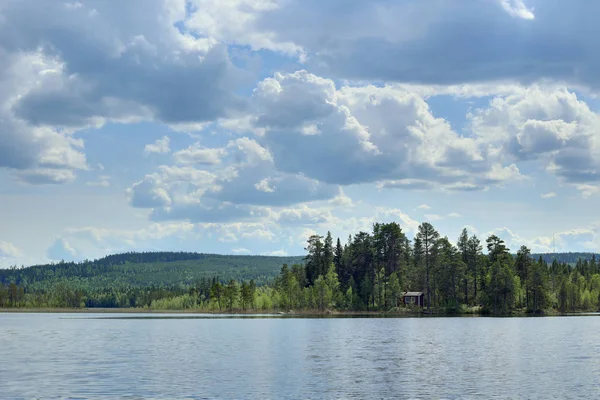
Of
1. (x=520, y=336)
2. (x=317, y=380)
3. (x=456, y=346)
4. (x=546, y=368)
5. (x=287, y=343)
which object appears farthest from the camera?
(x=520, y=336)

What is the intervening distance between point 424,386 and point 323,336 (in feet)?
189

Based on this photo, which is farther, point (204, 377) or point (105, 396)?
point (204, 377)

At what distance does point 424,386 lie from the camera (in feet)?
164

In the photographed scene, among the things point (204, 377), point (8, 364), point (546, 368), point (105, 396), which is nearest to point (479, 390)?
point (546, 368)

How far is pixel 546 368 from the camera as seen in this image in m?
61.2

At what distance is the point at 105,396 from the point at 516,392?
26.9 metres

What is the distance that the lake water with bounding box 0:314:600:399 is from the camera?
1876 inches

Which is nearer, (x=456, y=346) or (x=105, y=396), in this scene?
(x=105, y=396)

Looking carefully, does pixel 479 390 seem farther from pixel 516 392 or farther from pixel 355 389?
pixel 355 389

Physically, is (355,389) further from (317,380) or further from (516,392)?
(516,392)

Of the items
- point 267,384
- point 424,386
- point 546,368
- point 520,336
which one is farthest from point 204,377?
point 520,336

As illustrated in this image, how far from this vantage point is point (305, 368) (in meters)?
62.0

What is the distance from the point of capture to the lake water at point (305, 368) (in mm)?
47656

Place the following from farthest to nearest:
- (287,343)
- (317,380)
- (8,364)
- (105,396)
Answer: (287,343) < (8,364) < (317,380) < (105,396)
